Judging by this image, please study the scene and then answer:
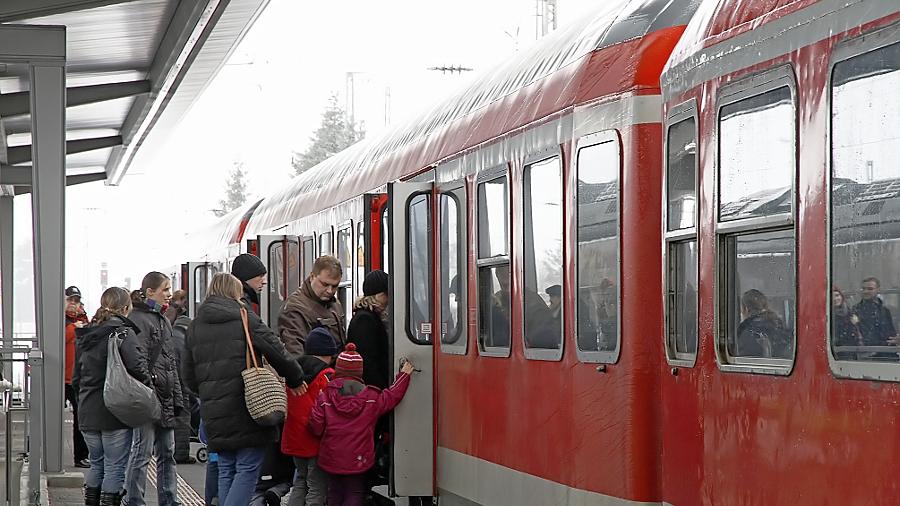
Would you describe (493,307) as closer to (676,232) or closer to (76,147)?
(676,232)

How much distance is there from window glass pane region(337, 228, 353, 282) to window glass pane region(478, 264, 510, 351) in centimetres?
415

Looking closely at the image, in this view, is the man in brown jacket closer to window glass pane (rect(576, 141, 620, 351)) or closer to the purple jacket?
the purple jacket

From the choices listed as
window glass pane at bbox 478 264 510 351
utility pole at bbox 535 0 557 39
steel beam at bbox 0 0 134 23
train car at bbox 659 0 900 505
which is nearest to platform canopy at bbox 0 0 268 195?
steel beam at bbox 0 0 134 23

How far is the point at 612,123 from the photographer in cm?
652

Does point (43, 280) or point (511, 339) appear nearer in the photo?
point (511, 339)

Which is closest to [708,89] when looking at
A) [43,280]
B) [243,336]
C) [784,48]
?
[784,48]

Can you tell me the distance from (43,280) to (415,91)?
8308 cm

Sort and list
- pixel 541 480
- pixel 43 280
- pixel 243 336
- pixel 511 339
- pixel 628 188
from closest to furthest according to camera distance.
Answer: pixel 628 188 → pixel 541 480 → pixel 511 339 → pixel 243 336 → pixel 43 280

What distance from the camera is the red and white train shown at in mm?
4398

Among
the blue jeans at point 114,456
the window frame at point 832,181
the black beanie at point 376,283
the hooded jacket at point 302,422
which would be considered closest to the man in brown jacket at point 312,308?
the black beanie at point 376,283

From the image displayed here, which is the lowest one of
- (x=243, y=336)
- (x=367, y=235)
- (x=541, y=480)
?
(x=541, y=480)

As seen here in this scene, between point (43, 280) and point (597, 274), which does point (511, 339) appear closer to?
point (597, 274)

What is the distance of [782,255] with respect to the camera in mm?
4887

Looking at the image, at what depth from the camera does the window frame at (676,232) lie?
556 cm
